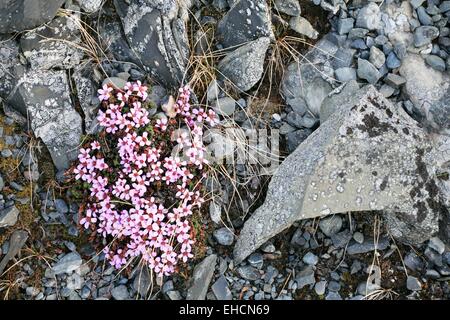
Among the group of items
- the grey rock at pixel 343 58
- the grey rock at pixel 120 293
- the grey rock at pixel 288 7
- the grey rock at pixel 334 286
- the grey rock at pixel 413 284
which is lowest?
the grey rock at pixel 413 284

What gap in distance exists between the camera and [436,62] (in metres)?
6.59

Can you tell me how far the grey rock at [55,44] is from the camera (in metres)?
6.48

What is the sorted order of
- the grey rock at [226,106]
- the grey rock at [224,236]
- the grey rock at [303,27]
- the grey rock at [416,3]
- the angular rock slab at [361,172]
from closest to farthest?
1. the angular rock slab at [361,172]
2. the grey rock at [224,236]
3. the grey rock at [226,106]
4. the grey rock at [416,3]
5. the grey rock at [303,27]

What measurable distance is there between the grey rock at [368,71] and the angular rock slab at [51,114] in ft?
11.4

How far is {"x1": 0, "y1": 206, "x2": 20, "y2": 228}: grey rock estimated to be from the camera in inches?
243

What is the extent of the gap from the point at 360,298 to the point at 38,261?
145 inches

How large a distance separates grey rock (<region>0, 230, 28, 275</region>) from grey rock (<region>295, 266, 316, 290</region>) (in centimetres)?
316

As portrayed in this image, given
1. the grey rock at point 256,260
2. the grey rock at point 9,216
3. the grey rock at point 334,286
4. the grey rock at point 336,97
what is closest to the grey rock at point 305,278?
the grey rock at point 334,286

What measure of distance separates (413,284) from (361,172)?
1414 mm

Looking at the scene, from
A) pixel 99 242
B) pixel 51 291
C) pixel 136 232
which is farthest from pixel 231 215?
pixel 51 291

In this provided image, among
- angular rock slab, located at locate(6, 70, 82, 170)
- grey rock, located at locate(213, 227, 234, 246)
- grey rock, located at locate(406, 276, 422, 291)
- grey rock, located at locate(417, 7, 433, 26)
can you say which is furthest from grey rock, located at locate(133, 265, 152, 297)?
grey rock, located at locate(417, 7, 433, 26)

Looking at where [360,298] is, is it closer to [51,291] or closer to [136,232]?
[136,232]

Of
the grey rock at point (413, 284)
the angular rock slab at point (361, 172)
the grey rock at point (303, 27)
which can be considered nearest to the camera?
the angular rock slab at point (361, 172)

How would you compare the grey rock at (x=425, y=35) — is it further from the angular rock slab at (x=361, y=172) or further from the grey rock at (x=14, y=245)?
the grey rock at (x=14, y=245)
